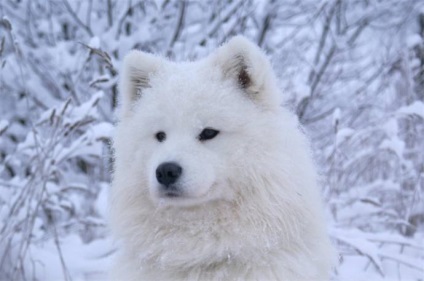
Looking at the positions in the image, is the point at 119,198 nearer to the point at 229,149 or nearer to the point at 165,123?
the point at 165,123

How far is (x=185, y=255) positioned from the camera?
2643mm

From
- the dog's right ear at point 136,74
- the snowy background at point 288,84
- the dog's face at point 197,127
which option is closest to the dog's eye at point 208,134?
the dog's face at point 197,127

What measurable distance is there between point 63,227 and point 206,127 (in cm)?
267

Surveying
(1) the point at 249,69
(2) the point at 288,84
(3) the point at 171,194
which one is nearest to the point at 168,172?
(3) the point at 171,194

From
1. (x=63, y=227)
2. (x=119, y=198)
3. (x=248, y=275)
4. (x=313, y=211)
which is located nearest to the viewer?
(x=248, y=275)

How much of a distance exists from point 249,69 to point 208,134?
0.43 m

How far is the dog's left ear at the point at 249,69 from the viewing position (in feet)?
9.30

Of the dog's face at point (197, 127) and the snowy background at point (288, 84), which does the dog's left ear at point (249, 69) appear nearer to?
the dog's face at point (197, 127)

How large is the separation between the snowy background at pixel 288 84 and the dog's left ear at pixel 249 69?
1.74 metres

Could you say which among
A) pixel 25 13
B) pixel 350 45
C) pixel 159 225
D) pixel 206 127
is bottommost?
pixel 159 225

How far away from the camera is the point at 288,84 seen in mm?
6066

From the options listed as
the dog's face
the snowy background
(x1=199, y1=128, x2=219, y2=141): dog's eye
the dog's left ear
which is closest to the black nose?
the dog's face

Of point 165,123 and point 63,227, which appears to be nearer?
point 165,123

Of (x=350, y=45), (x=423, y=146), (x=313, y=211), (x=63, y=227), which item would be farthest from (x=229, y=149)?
(x=350, y=45)
